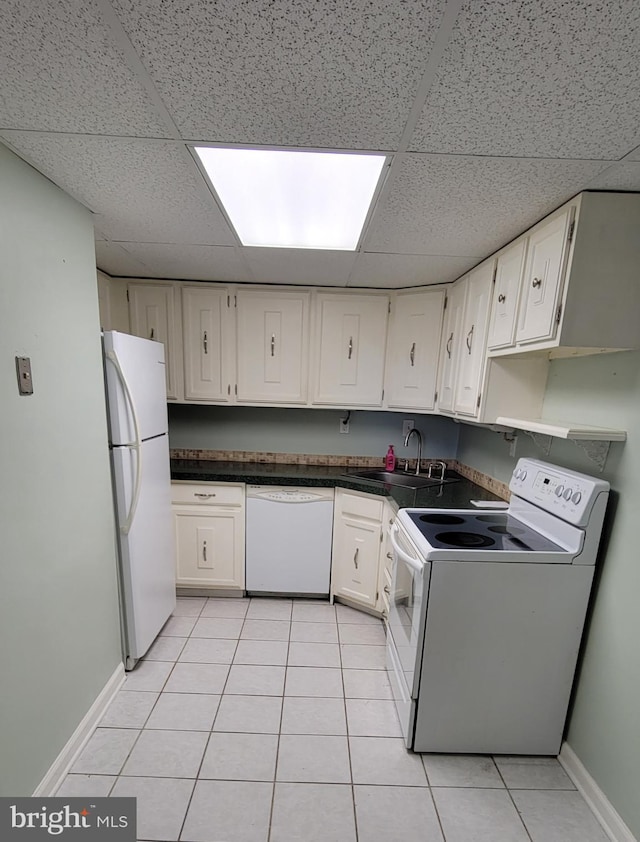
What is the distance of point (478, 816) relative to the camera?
1.29 m

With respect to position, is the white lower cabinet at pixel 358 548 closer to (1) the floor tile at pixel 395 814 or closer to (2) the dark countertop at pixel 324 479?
Result: (2) the dark countertop at pixel 324 479

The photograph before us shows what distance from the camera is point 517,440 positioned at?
6.75 ft

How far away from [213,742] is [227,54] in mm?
2312

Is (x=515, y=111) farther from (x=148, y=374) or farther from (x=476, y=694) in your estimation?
(x=476, y=694)

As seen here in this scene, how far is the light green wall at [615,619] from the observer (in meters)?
1.22

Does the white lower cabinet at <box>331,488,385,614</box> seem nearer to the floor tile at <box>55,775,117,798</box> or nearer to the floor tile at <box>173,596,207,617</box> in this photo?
the floor tile at <box>173,596,207,617</box>

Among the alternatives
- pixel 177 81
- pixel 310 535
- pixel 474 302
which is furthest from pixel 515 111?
pixel 310 535

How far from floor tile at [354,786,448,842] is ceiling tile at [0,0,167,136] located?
234cm

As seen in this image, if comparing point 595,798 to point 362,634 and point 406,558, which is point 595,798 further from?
point 362,634

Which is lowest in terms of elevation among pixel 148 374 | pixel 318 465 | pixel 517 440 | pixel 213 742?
pixel 213 742

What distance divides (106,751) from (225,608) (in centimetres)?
103

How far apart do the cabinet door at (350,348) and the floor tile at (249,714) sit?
1788 millimetres

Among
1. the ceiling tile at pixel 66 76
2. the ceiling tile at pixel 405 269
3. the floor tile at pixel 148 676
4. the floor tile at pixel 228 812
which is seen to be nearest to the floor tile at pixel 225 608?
the floor tile at pixel 148 676

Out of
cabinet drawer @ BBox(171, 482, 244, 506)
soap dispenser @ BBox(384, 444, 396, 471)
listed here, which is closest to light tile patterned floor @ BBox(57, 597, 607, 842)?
cabinet drawer @ BBox(171, 482, 244, 506)
